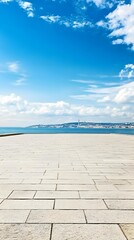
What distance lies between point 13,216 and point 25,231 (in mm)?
640

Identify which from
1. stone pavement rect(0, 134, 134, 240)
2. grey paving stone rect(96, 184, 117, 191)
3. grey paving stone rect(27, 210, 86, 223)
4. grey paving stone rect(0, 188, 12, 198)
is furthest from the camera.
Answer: grey paving stone rect(96, 184, 117, 191)

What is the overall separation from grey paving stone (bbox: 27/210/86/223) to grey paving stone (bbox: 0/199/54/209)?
0.28m

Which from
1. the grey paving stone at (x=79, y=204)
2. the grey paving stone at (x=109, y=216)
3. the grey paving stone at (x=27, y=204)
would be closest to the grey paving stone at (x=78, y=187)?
the grey paving stone at (x=79, y=204)

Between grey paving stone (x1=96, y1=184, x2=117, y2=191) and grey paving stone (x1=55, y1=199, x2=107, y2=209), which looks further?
grey paving stone (x1=96, y1=184, x2=117, y2=191)

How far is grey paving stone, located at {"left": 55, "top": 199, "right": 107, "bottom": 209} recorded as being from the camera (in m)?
4.72

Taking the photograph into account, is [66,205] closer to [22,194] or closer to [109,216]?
[109,216]

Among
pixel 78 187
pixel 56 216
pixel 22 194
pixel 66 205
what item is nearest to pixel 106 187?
pixel 78 187

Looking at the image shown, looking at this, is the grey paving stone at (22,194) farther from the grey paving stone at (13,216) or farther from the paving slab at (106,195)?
the paving slab at (106,195)

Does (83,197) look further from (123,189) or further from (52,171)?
(52,171)

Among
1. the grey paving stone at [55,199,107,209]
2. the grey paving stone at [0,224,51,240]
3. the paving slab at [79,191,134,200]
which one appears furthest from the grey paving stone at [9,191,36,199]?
the grey paving stone at [0,224,51,240]

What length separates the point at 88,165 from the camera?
9633mm

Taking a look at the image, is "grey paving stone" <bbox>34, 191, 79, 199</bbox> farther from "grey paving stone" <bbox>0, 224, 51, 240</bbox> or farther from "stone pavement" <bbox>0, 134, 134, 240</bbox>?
"grey paving stone" <bbox>0, 224, 51, 240</bbox>

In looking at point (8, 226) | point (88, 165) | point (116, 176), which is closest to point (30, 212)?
point (8, 226)

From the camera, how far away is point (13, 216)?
4.25 meters
